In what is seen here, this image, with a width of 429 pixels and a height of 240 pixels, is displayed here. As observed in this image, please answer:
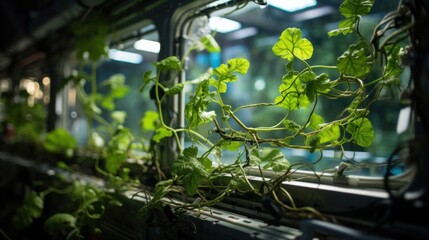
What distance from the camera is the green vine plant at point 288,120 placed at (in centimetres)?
75

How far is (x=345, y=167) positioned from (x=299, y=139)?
7.2 inches

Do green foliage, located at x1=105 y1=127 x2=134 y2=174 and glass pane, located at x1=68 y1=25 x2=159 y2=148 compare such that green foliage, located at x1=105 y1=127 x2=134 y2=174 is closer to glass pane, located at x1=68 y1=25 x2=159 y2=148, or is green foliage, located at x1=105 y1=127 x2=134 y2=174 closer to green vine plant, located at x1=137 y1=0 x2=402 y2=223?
glass pane, located at x1=68 y1=25 x2=159 y2=148

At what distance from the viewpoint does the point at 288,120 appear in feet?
2.89

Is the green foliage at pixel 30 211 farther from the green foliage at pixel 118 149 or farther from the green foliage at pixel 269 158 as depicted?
the green foliage at pixel 269 158

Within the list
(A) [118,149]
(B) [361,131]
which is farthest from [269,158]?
(A) [118,149]

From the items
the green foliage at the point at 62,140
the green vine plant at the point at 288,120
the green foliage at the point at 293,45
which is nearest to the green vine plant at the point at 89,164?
the green foliage at the point at 62,140

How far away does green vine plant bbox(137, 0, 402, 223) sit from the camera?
2.47 feet

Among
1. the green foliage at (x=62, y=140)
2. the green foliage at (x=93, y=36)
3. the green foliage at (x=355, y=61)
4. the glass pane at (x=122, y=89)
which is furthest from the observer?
the green foliage at (x=62, y=140)

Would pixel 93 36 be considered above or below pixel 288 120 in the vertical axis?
above

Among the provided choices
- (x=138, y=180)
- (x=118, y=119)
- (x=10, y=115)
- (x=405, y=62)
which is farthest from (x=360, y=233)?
(x=10, y=115)

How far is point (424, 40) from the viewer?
0.62 metres

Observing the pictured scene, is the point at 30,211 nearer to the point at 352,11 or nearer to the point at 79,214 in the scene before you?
the point at 79,214

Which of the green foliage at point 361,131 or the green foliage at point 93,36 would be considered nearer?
the green foliage at point 361,131

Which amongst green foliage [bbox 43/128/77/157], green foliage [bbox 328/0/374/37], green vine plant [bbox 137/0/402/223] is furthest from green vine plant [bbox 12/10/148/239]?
green foliage [bbox 328/0/374/37]
